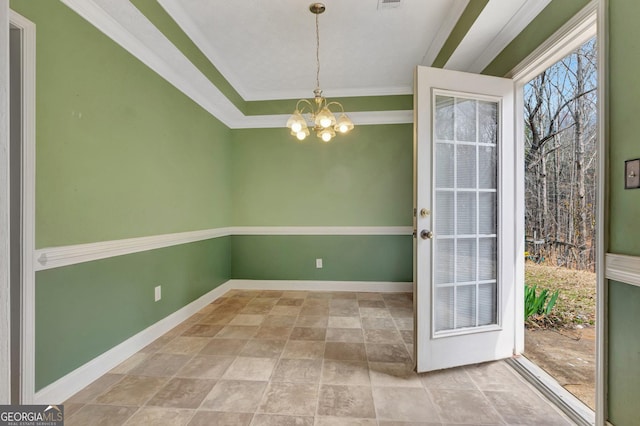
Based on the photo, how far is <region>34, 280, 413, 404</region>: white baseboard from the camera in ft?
5.23

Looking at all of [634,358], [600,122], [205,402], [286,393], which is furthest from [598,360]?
[205,402]

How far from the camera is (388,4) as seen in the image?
214cm

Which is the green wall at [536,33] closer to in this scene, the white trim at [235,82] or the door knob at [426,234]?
the white trim at [235,82]

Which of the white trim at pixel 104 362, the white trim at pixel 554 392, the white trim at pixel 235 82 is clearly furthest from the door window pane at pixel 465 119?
the white trim at pixel 104 362

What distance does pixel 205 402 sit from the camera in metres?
1.60

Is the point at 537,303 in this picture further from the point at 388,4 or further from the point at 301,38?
the point at 301,38

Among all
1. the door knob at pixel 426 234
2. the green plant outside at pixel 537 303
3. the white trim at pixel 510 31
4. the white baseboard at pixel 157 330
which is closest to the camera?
the white baseboard at pixel 157 330

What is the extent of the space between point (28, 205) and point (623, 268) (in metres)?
2.93

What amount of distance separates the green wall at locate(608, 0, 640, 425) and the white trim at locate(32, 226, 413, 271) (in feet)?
8.40

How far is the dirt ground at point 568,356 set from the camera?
177 cm

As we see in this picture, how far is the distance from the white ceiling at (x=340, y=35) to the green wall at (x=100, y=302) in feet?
6.74

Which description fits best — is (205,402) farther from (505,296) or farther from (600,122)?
(600,122)

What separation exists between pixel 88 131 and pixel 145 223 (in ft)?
2.70

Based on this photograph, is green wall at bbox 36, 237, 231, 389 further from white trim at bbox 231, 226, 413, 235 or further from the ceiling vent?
the ceiling vent
